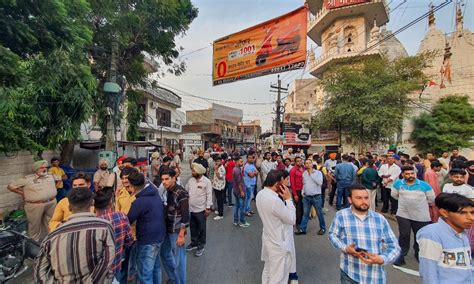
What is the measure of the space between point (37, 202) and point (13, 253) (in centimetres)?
132

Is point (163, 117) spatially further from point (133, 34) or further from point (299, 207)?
point (299, 207)

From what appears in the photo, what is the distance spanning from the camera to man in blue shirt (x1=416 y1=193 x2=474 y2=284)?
1994 millimetres

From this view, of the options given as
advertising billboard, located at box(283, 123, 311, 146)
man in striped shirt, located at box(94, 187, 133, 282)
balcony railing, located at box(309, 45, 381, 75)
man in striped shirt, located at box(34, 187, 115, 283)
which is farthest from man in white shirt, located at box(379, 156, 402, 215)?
advertising billboard, located at box(283, 123, 311, 146)

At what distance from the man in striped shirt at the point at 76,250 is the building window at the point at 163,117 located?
21390 millimetres

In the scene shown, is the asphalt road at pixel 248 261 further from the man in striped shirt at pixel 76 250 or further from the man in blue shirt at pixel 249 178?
the man in striped shirt at pixel 76 250

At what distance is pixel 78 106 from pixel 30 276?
4.65m

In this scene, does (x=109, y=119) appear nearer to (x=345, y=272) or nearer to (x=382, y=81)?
(x=345, y=272)

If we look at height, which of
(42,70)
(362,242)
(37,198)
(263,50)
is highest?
(263,50)

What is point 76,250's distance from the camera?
1875 millimetres

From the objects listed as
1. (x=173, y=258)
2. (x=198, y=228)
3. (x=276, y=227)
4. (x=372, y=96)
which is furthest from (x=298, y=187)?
(x=372, y=96)

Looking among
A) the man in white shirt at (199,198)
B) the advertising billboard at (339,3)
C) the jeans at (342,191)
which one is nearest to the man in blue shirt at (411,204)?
the jeans at (342,191)

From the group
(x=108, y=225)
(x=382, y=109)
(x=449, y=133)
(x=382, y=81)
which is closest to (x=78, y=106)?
(x=108, y=225)

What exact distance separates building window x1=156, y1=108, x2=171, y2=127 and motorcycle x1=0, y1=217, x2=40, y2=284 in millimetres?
19243

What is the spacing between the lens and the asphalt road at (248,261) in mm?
3768
